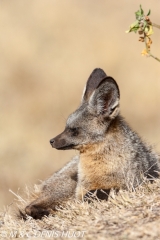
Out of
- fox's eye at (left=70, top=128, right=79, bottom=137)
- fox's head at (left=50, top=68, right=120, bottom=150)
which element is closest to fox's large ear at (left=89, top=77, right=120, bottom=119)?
fox's head at (left=50, top=68, right=120, bottom=150)

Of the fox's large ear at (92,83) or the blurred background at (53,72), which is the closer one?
the fox's large ear at (92,83)

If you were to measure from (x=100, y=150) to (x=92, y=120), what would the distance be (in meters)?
0.46

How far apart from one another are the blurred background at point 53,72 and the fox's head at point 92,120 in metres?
4.95

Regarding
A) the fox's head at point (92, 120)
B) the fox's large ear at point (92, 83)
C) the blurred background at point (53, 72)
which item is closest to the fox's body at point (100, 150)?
the fox's head at point (92, 120)

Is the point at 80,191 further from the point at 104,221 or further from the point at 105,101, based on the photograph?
the point at 104,221

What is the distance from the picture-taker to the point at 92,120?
8.55 m

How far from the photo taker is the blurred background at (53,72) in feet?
50.3

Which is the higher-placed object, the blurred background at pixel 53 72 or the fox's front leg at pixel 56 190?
the blurred background at pixel 53 72

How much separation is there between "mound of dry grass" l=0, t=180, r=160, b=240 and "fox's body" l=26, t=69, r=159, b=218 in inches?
23.9

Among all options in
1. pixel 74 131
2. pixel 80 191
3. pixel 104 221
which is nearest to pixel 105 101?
pixel 74 131

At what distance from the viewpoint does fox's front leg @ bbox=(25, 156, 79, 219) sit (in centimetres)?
863

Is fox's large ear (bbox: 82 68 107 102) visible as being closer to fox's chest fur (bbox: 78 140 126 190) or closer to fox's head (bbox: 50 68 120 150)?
fox's head (bbox: 50 68 120 150)

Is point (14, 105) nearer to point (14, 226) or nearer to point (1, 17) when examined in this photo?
point (1, 17)

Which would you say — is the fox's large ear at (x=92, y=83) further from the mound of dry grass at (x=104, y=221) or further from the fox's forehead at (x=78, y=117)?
the mound of dry grass at (x=104, y=221)
